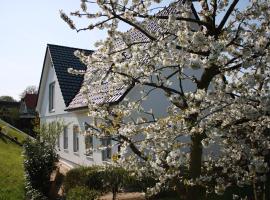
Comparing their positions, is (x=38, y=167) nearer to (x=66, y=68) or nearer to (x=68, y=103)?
(x=68, y=103)

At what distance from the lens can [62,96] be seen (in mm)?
21297

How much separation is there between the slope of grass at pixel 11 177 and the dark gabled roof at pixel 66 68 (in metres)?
4.54

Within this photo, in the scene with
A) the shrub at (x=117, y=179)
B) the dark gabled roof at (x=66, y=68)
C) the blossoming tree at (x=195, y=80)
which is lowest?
the shrub at (x=117, y=179)

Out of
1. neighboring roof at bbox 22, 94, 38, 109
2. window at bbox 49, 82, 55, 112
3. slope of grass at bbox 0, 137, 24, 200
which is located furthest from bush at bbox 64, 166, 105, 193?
neighboring roof at bbox 22, 94, 38, 109

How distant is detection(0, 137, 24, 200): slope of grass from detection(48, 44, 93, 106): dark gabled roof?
454 cm

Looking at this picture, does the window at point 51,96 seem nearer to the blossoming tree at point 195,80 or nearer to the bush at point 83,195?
the bush at point 83,195

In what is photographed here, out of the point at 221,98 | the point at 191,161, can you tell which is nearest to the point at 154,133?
the point at 191,161

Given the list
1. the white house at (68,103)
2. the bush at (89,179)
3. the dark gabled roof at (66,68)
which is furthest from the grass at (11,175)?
the dark gabled roof at (66,68)

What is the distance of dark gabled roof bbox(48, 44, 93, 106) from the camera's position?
21.6 meters

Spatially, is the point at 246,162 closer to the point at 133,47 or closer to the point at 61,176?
the point at 133,47

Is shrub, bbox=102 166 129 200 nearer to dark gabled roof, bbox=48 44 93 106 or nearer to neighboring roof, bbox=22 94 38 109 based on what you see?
dark gabled roof, bbox=48 44 93 106

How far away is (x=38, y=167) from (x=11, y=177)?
395 cm

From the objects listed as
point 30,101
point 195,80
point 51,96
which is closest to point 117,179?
point 195,80

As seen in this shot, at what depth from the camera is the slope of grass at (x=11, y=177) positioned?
1464 cm
